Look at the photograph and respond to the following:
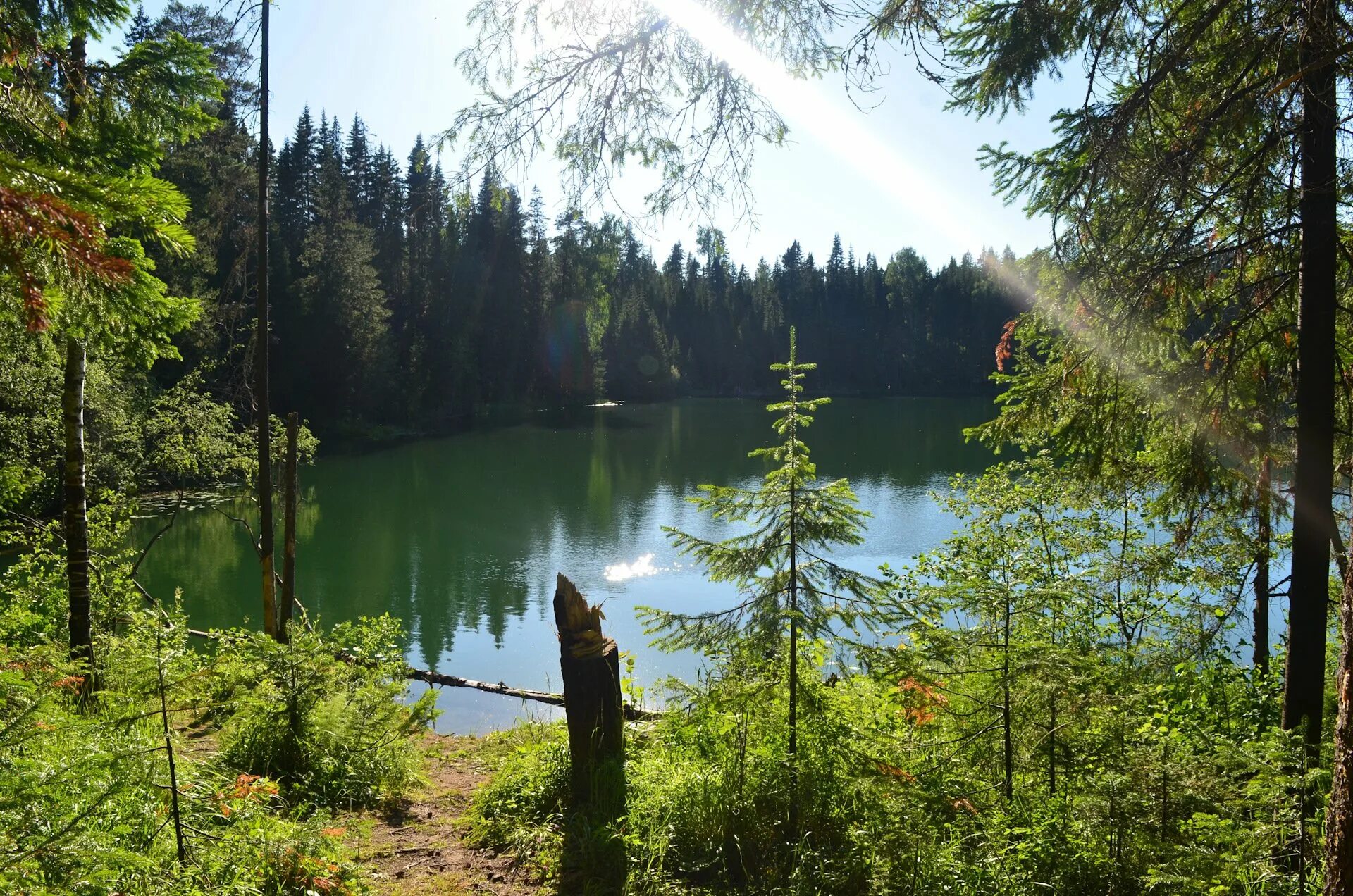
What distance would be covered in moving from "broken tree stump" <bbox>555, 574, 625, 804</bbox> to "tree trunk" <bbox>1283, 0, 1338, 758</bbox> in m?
3.45

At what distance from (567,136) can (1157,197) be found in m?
2.35

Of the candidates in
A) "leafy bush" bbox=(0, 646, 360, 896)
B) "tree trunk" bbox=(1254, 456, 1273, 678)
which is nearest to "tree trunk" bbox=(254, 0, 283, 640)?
"leafy bush" bbox=(0, 646, 360, 896)

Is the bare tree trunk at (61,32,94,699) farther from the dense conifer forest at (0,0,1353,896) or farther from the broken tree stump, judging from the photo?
the broken tree stump

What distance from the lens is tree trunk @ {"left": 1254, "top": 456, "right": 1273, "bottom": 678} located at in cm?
494

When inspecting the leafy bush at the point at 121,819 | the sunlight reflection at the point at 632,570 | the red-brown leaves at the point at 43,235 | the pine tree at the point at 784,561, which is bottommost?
the sunlight reflection at the point at 632,570

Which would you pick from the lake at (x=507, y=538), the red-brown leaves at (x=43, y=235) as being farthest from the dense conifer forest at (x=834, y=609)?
the lake at (x=507, y=538)

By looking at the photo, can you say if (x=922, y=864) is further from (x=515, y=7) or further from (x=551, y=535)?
(x=551, y=535)

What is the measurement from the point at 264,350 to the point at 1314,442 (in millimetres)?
8435

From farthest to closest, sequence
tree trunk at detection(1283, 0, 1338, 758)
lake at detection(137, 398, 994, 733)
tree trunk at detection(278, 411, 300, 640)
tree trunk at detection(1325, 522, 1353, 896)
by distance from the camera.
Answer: lake at detection(137, 398, 994, 733) < tree trunk at detection(278, 411, 300, 640) < tree trunk at detection(1283, 0, 1338, 758) < tree trunk at detection(1325, 522, 1353, 896)

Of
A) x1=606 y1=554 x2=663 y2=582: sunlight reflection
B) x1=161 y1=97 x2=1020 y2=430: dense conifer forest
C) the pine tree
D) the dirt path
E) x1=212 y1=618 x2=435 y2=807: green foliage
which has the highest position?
x1=161 y1=97 x2=1020 y2=430: dense conifer forest

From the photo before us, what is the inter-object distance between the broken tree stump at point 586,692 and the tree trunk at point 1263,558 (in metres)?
3.72

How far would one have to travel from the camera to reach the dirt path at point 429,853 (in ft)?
12.6

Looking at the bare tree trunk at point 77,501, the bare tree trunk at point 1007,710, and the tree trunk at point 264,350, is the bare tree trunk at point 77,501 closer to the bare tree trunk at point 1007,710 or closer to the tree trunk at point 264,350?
the tree trunk at point 264,350

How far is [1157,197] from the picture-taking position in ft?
10.7
